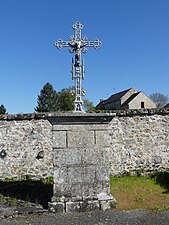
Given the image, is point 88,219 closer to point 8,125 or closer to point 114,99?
point 8,125

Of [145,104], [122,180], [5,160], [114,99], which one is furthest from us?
[114,99]

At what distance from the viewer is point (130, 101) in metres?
40.2

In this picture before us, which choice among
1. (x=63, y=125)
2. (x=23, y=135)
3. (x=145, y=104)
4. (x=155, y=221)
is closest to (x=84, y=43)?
(x=63, y=125)

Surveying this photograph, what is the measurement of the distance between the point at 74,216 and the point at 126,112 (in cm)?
508

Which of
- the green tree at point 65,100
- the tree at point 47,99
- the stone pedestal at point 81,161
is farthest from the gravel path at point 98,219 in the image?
the tree at point 47,99

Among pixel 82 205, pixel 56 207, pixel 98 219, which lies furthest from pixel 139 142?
pixel 98 219

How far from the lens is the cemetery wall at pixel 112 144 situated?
31.8 feet

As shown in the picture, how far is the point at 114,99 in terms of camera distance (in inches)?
1769

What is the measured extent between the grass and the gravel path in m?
0.50

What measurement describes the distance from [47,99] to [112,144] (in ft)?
135

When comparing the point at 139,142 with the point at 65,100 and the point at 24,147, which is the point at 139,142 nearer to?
the point at 24,147

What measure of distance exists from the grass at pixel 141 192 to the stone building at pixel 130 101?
→ 30.6 metres

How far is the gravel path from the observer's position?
508cm

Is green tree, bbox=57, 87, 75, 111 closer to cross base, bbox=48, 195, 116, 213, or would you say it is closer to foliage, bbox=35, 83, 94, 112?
foliage, bbox=35, 83, 94, 112
